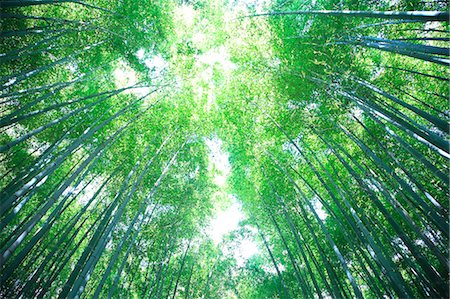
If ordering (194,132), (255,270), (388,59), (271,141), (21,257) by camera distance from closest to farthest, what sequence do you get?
(21,257)
(388,59)
(271,141)
(194,132)
(255,270)

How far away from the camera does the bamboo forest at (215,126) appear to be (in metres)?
4.32

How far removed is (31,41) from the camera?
4.64 meters

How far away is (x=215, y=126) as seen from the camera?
6.79m

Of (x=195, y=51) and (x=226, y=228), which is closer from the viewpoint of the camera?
(x=195, y=51)

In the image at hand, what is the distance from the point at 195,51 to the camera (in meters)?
6.67

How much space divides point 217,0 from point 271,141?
3.77 metres

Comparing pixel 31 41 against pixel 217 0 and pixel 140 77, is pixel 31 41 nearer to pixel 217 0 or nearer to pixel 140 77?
pixel 140 77

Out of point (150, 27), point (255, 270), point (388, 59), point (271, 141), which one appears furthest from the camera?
point (255, 270)

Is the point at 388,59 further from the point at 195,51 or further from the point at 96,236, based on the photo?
the point at 96,236

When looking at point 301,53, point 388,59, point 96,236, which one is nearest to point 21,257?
point 96,236

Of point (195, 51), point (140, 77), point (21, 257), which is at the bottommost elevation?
point (21, 257)

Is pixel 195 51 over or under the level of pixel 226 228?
over

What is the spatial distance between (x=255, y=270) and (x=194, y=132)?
4.89 meters

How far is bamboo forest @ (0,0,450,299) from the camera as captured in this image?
14.2 feet
